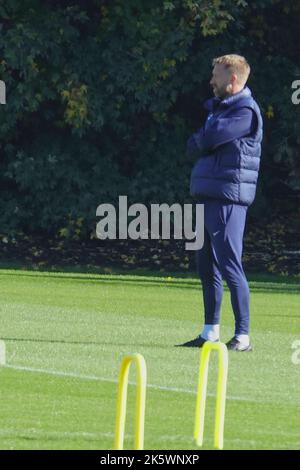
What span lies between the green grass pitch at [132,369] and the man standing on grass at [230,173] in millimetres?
557

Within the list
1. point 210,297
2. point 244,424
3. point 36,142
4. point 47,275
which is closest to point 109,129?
point 36,142

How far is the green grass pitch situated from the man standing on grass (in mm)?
557

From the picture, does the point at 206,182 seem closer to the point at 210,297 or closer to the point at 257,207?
the point at 210,297

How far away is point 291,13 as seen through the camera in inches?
1232

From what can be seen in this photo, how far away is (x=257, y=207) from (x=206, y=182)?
17570 mm

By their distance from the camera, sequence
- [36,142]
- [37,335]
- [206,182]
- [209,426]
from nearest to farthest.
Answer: [209,426] < [206,182] < [37,335] < [36,142]

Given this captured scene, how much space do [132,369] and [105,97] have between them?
55.8 feet

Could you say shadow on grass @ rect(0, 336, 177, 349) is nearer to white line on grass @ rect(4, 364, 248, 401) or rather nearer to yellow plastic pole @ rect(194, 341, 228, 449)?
white line on grass @ rect(4, 364, 248, 401)

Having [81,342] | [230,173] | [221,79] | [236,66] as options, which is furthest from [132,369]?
[236,66]

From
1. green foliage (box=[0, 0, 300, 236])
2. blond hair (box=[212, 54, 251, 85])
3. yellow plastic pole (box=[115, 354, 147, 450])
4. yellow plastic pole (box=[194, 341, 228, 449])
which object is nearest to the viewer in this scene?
yellow plastic pole (box=[115, 354, 147, 450])

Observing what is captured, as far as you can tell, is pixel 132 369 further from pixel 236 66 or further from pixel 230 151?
pixel 236 66

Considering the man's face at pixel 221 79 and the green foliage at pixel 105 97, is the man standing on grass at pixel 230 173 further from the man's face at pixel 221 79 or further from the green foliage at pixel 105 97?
the green foliage at pixel 105 97

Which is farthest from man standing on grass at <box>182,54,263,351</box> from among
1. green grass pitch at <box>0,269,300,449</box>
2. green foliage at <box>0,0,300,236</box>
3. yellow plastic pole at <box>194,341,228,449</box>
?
green foliage at <box>0,0,300,236</box>

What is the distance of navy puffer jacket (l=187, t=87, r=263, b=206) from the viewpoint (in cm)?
1278
